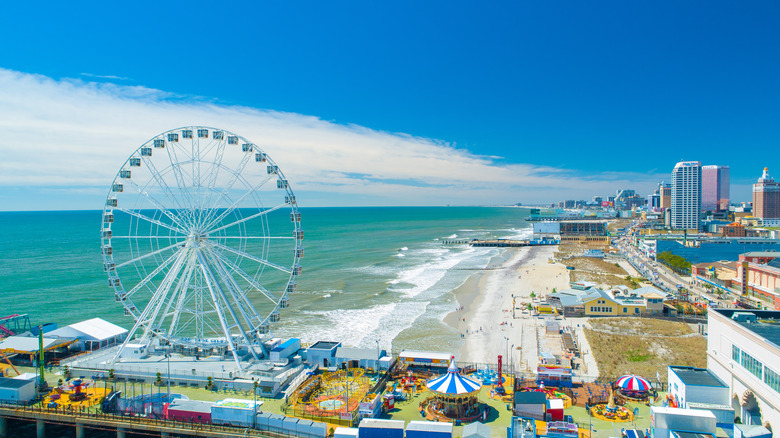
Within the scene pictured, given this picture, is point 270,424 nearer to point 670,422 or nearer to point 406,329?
point 670,422

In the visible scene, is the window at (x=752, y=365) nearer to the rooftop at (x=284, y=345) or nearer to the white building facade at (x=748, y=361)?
the white building facade at (x=748, y=361)

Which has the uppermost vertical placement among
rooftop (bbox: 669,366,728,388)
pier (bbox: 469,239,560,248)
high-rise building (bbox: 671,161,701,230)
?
high-rise building (bbox: 671,161,701,230)

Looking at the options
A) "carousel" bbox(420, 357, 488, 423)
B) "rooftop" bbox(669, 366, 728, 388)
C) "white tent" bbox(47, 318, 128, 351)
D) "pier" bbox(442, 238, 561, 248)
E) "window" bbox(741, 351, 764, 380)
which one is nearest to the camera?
"window" bbox(741, 351, 764, 380)

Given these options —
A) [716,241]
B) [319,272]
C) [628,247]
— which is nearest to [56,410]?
[319,272]

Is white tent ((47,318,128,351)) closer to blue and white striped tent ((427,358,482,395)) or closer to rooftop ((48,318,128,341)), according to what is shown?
rooftop ((48,318,128,341))

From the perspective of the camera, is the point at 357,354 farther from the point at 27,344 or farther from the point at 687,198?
the point at 687,198

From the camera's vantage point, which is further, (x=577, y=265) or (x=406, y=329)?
(x=577, y=265)

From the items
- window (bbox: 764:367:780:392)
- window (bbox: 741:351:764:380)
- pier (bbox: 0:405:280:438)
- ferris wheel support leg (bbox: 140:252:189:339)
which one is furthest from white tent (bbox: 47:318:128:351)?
window (bbox: 764:367:780:392)
